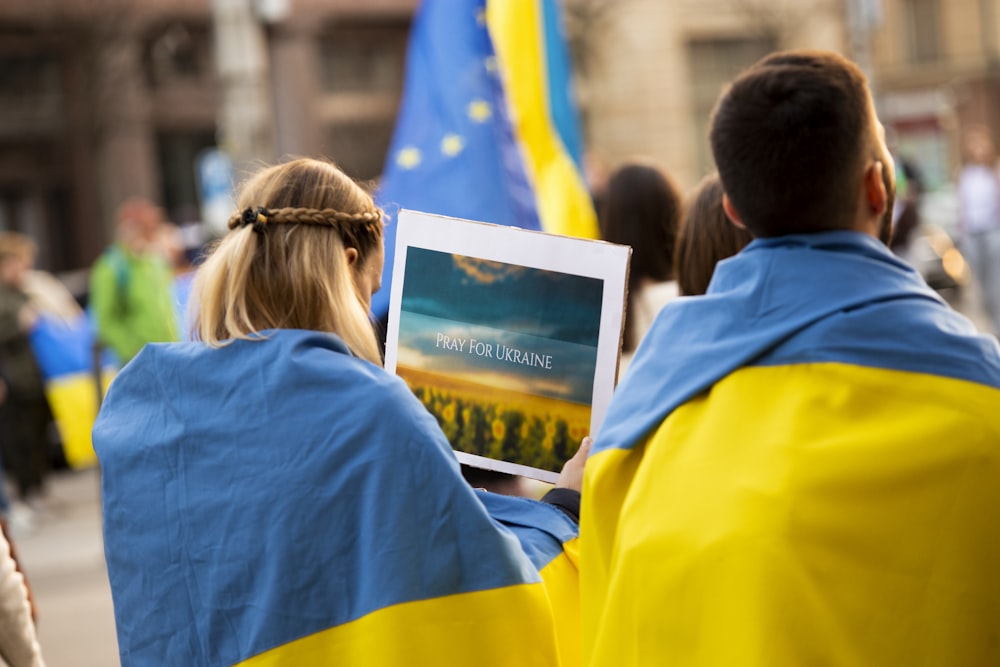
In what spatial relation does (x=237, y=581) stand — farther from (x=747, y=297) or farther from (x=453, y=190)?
(x=453, y=190)

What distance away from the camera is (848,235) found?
A: 6.16ft

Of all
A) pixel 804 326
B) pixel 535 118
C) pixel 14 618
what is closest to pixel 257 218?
pixel 804 326

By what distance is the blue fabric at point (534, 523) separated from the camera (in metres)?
2.27

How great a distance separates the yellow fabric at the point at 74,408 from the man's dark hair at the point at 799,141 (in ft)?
31.0

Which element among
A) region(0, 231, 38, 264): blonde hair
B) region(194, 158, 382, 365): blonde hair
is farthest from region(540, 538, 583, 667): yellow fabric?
region(0, 231, 38, 264): blonde hair

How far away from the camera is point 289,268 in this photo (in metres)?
2.22

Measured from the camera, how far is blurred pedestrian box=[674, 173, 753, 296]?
282cm

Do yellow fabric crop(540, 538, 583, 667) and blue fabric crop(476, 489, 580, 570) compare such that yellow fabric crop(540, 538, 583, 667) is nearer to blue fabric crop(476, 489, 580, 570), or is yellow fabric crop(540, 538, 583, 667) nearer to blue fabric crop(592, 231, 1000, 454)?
blue fabric crop(476, 489, 580, 570)

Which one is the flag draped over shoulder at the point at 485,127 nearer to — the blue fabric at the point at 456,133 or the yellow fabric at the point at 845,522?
the blue fabric at the point at 456,133

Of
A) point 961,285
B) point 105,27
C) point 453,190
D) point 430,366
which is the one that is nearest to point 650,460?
point 430,366

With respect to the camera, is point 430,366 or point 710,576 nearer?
point 710,576

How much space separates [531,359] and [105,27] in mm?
23243

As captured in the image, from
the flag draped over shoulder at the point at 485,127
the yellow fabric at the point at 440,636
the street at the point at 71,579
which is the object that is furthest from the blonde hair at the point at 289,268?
the street at the point at 71,579

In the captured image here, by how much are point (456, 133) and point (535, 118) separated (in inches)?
20.5
